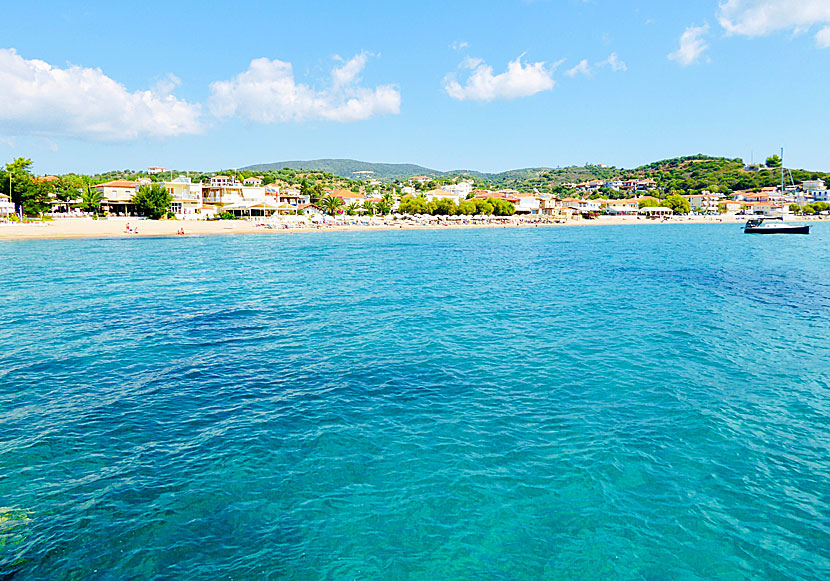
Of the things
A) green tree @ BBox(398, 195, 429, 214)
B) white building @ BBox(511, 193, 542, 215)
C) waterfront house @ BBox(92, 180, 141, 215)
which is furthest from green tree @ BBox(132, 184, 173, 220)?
white building @ BBox(511, 193, 542, 215)

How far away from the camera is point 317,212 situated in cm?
11150

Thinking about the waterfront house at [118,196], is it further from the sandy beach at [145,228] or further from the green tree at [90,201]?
the sandy beach at [145,228]

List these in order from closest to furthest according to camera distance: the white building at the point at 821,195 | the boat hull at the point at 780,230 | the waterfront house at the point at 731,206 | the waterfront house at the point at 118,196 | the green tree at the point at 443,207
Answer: the waterfront house at the point at 118,196 → the boat hull at the point at 780,230 → the green tree at the point at 443,207 → the waterfront house at the point at 731,206 → the white building at the point at 821,195

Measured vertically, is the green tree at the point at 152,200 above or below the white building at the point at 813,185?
below

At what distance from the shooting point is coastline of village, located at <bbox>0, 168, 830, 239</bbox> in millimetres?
72625

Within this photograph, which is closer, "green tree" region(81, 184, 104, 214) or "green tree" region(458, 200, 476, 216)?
"green tree" region(81, 184, 104, 214)

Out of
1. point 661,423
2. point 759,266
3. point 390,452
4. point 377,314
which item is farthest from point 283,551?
point 759,266

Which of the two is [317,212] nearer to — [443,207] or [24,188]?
[443,207]

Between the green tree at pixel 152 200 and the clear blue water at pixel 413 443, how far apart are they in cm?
6375

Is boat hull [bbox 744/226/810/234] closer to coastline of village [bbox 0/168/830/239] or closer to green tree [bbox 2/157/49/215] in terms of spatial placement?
coastline of village [bbox 0/168/830/239]

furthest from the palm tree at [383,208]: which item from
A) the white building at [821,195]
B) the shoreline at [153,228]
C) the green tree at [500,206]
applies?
the white building at [821,195]

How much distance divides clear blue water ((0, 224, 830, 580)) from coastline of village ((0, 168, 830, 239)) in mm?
55873

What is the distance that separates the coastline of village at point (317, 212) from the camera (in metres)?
72.6

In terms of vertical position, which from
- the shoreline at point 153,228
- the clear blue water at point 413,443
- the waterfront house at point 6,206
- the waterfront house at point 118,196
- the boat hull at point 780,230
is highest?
the waterfront house at point 118,196
